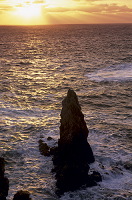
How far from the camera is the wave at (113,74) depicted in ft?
180

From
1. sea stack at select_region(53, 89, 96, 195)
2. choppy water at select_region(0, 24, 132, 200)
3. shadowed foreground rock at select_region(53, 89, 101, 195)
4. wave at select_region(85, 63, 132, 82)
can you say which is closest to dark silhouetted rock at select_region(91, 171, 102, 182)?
shadowed foreground rock at select_region(53, 89, 101, 195)

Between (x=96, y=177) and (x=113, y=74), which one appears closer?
(x=96, y=177)

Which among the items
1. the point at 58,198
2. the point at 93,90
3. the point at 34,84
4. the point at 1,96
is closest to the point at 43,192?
the point at 58,198

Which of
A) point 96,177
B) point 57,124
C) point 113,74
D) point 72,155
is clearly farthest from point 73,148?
point 113,74

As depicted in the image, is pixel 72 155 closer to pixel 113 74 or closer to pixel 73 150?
pixel 73 150

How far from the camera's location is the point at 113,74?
5859cm

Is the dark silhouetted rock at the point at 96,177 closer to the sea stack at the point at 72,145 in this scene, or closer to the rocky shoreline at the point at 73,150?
the rocky shoreline at the point at 73,150

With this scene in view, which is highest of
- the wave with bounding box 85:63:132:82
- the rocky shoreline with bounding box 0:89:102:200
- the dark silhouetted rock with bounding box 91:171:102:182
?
the wave with bounding box 85:63:132:82

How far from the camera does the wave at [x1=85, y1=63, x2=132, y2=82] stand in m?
54.9

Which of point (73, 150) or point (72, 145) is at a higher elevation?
point (72, 145)

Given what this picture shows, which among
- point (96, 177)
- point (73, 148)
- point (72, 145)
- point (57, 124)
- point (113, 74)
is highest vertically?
point (113, 74)

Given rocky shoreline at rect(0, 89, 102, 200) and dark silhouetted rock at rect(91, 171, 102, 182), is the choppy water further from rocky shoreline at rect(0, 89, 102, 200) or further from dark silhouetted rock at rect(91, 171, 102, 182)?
rocky shoreline at rect(0, 89, 102, 200)

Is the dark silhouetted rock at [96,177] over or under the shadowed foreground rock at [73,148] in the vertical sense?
under

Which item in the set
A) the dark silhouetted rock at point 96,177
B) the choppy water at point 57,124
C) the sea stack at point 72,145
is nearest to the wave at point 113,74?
the choppy water at point 57,124
